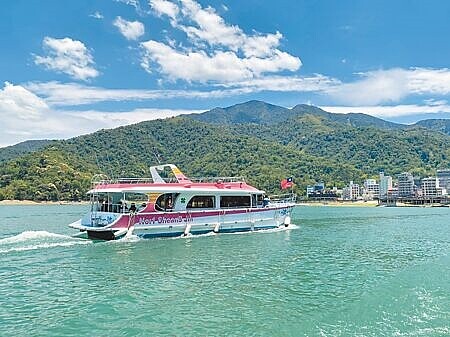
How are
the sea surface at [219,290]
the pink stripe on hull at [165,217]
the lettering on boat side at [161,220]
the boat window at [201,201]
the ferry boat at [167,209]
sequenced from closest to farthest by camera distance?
the sea surface at [219,290], the pink stripe on hull at [165,217], the ferry boat at [167,209], the lettering on boat side at [161,220], the boat window at [201,201]

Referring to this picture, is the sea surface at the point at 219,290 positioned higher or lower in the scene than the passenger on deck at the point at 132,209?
lower

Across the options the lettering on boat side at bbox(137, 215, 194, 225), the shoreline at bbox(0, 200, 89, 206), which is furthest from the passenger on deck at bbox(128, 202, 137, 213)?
the shoreline at bbox(0, 200, 89, 206)

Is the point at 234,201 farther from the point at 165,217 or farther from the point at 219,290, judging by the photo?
the point at 219,290

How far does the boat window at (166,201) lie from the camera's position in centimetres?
3470

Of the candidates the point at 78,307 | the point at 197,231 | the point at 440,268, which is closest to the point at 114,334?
the point at 78,307

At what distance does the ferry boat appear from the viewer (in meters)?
33.1

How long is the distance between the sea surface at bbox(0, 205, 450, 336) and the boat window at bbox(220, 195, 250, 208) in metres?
7.70

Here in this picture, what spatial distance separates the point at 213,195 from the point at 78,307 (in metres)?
22.3

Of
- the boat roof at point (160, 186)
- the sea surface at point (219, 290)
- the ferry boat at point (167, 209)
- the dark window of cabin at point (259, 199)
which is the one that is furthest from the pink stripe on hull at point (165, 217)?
the dark window of cabin at point (259, 199)

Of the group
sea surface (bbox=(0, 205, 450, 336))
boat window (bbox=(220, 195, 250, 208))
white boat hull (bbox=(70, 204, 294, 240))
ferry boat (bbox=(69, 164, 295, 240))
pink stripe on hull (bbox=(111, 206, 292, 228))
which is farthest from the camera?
boat window (bbox=(220, 195, 250, 208))

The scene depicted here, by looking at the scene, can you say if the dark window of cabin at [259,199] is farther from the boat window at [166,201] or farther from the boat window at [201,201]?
the boat window at [166,201]

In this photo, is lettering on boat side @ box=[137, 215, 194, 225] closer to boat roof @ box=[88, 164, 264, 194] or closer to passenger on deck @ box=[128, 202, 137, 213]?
passenger on deck @ box=[128, 202, 137, 213]

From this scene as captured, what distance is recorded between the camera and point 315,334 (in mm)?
13000

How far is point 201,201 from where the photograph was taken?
36.9m
